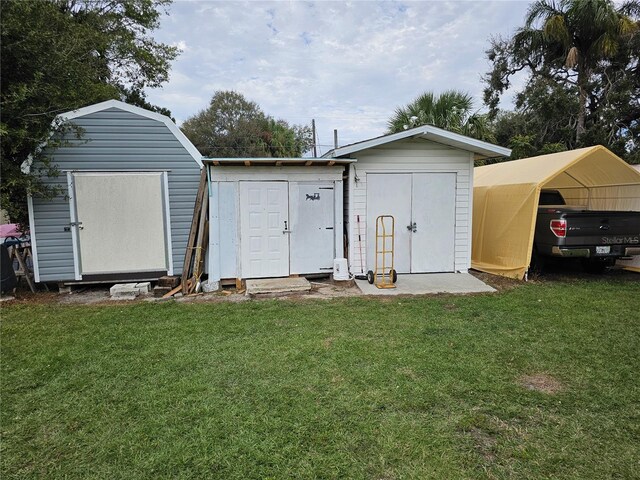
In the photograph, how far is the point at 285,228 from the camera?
7.59 meters

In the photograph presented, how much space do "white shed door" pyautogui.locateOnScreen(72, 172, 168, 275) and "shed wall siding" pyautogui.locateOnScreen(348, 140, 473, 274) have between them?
3.63m

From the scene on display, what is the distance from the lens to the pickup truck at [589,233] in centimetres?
711

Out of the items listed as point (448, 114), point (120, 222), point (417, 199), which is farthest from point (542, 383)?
point (448, 114)

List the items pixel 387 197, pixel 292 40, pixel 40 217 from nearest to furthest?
pixel 40 217 → pixel 387 197 → pixel 292 40

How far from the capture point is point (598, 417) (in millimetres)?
2979

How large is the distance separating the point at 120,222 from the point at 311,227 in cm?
351

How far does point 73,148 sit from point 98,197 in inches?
36.6

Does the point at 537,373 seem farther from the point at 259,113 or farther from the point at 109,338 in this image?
the point at 259,113

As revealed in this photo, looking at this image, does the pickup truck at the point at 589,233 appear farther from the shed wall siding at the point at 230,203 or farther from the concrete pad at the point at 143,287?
the concrete pad at the point at 143,287

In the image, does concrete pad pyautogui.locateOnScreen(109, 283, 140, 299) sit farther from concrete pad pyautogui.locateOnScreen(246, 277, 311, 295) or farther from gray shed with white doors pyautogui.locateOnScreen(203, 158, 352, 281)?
concrete pad pyautogui.locateOnScreen(246, 277, 311, 295)

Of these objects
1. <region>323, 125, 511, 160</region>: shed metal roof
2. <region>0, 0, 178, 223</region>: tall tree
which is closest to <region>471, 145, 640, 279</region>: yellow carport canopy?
<region>323, 125, 511, 160</region>: shed metal roof

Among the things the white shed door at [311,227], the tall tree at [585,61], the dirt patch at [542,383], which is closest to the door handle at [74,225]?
the white shed door at [311,227]

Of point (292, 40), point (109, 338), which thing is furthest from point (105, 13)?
point (109, 338)

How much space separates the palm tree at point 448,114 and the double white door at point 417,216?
4.99 m
